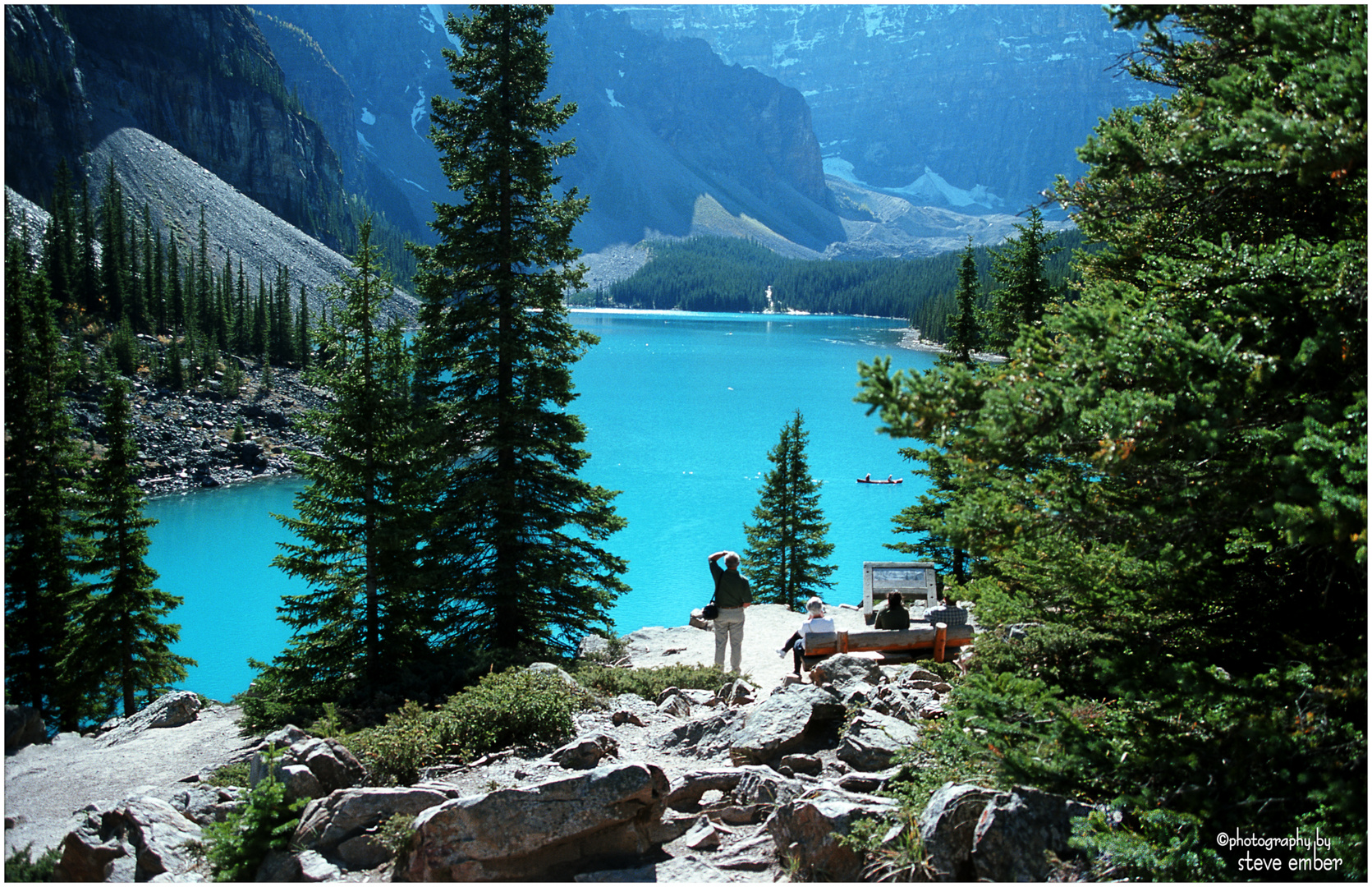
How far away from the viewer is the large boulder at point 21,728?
40.4ft

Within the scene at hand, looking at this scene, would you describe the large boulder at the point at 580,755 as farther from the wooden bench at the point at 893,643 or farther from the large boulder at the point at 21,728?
the large boulder at the point at 21,728

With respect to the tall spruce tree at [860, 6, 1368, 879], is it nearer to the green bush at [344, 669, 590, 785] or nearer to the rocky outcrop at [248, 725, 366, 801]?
the green bush at [344, 669, 590, 785]

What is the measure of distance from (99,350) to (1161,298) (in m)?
65.5

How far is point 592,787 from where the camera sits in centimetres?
586

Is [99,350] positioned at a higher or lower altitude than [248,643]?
higher

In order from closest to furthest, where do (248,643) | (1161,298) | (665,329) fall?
1. (1161,298)
2. (248,643)
3. (665,329)

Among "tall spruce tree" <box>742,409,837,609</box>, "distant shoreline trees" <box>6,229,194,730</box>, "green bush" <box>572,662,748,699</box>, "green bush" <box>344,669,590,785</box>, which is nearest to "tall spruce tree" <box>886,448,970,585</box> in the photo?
"tall spruce tree" <box>742,409,837,609</box>

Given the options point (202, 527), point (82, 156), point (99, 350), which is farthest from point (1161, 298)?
point (82, 156)

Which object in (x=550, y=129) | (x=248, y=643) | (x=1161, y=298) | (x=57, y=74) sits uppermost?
(x=57, y=74)

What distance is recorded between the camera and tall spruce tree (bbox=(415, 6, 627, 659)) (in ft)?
47.1

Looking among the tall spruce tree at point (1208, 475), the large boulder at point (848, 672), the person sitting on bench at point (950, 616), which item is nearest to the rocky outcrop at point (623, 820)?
the tall spruce tree at point (1208, 475)

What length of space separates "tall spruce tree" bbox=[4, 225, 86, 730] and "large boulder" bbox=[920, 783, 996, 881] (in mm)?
19511

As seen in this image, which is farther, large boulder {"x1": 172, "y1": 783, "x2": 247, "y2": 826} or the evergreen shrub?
the evergreen shrub

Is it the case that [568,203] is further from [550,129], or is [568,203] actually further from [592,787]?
[592,787]
